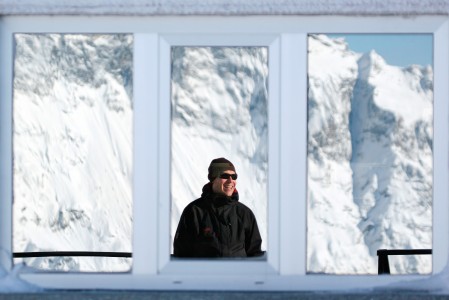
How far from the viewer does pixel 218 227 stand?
247 inches

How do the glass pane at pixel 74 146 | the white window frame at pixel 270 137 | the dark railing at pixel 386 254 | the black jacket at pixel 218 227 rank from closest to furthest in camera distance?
the white window frame at pixel 270 137, the dark railing at pixel 386 254, the glass pane at pixel 74 146, the black jacket at pixel 218 227

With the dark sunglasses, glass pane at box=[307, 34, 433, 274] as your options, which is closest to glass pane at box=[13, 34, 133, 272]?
glass pane at box=[307, 34, 433, 274]

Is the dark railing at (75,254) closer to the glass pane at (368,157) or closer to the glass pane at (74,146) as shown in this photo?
the glass pane at (74,146)

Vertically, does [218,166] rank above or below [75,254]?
above

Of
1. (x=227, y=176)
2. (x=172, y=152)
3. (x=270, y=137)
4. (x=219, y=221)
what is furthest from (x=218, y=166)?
(x=270, y=137)

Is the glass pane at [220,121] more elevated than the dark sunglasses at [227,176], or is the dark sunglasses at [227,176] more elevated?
the glass pane at [220,121]

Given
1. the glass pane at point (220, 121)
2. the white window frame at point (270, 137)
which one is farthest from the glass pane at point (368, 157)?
the glass pane at point (220, 121)

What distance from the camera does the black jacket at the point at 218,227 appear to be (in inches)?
236

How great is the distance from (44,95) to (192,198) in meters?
1.87

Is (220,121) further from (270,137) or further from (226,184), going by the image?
(270,137)

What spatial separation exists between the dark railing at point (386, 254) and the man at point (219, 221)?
1410 mm

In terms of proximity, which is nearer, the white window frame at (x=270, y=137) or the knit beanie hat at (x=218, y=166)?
the white window frame at (x=270, y=137)

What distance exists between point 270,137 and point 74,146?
1420 mm

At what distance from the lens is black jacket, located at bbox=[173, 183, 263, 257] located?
599 centimetres
